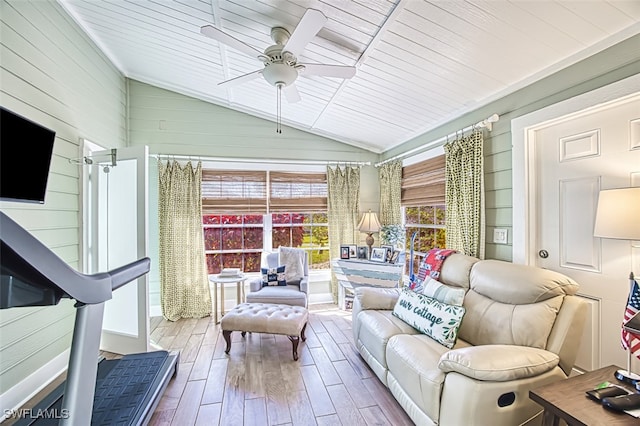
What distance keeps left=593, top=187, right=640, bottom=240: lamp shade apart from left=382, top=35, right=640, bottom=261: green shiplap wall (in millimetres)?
774

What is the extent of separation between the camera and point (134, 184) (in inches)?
114

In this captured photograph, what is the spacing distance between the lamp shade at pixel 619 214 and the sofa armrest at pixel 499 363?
746 millimetres

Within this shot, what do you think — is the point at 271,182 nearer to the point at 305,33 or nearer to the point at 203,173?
the point at 203,173

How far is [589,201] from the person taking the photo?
80.8 inches

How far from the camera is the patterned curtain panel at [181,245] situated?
4016 mm

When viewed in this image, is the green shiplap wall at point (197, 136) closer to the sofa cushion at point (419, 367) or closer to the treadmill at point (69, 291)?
the sofa cushion at point (419, 367)

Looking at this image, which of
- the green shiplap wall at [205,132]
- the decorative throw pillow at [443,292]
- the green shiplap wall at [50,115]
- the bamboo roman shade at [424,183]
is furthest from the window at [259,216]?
the decorative throw pillow at [443,292]

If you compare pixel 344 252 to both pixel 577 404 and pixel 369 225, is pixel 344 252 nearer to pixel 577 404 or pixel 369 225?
pixel 369 225

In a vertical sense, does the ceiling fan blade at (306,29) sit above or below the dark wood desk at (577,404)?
above

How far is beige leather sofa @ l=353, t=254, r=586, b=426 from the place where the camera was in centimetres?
155

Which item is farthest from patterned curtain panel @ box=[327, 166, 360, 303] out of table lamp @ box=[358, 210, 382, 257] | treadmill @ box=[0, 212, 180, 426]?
treadmill @ box=[0, 212, 180, 426]

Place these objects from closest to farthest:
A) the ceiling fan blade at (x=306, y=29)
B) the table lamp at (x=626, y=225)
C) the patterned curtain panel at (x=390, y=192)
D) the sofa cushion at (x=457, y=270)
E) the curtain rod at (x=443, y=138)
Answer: the table lamp at (x=626, y=225)
the ceiling fan blade at (x=306, y=29)
the sofa cushion at (x=457, y=270)
the curtain rod at (x=443, y=138)
the patterned curtain panel at (x=390, y=192)

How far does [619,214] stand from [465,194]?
133cm

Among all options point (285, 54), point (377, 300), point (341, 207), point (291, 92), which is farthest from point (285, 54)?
point (341, 207)
